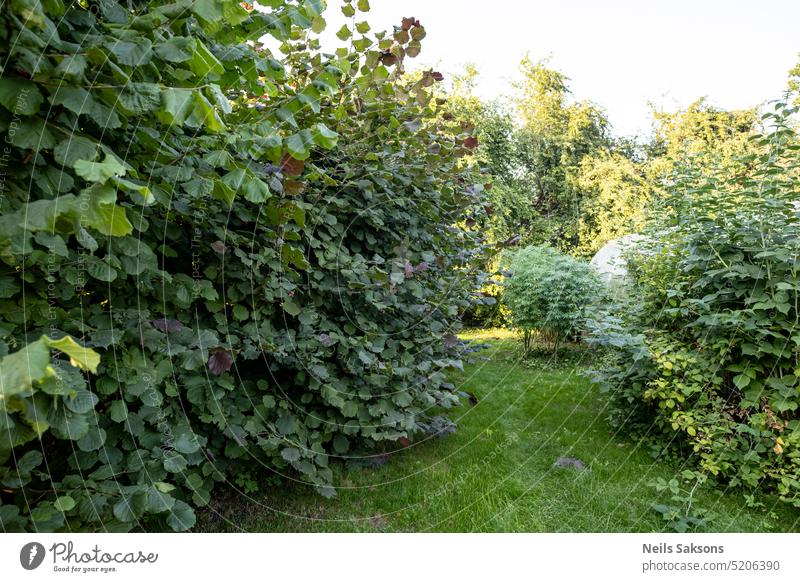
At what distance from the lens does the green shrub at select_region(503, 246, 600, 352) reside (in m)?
5.35

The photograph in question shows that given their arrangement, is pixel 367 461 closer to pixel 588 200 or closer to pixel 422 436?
pixel 422 436

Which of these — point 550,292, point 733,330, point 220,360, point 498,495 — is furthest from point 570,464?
point 550,292

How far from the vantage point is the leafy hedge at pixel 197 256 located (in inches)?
44.4

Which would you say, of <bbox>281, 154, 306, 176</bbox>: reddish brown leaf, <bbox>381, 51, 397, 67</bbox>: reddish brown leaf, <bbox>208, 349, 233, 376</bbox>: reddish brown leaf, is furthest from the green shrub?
<bbox>208, 349, 233, 376</bbox>: reddish brown leaf

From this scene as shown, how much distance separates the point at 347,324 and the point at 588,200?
3.27 meters

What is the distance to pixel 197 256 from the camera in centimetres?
194

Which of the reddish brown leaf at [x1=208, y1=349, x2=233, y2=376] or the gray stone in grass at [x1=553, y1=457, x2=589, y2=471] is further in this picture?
the gray stone in grass at [x1=553, y1=457, x2=589, y2=471]

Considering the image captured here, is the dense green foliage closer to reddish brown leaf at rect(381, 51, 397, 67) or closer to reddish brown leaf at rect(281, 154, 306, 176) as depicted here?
reddish brown leaf at rect(381, 51, 397, 67)

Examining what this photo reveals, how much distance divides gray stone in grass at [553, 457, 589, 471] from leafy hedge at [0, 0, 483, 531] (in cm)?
86

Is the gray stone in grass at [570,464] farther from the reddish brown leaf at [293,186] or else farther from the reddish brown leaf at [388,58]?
the reddish brown leaf at [388,58]

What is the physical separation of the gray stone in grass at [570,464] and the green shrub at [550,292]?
7.66 feet

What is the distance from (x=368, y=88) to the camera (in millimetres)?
2738

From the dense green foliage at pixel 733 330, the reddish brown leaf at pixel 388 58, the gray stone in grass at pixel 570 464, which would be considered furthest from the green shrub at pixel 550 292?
the reddish brown leaf at pixel 388 58

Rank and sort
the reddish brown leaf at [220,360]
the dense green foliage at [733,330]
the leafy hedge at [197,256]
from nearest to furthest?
1. the leafy hedge at [197,256]
2. the reddish brown leaf at [220,360]
3. the dense green foliage at [733,330]
